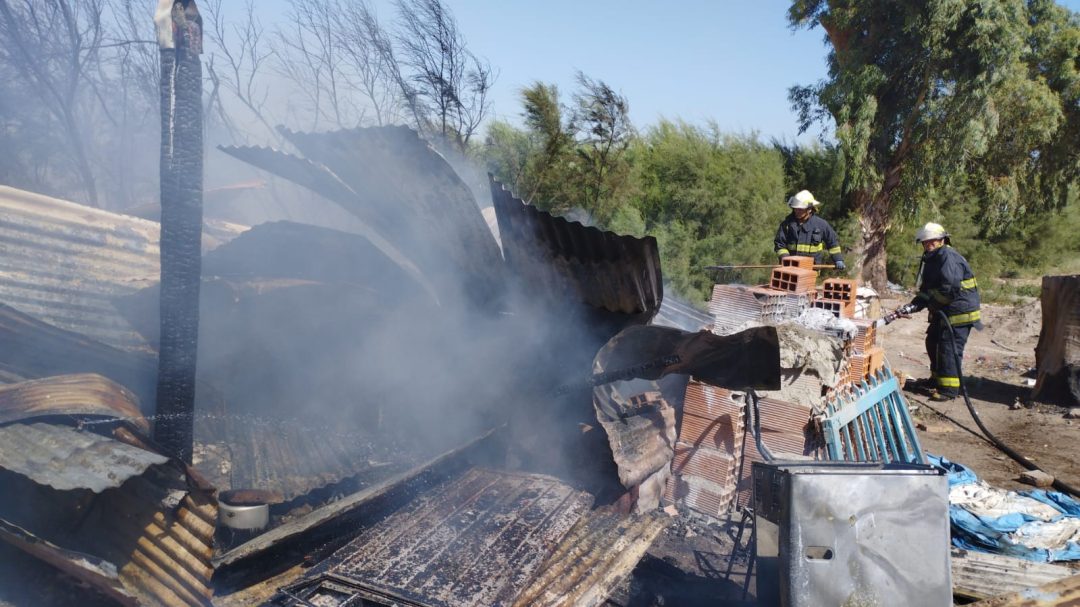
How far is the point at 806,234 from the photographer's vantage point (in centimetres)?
755

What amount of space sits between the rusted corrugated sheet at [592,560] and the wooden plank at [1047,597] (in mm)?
1582

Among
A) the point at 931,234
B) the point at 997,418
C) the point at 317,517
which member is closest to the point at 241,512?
the point at 317,517

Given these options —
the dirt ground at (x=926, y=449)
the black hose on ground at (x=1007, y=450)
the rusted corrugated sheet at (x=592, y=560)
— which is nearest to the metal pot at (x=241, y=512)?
the dirt ground at (x=926, y=449)

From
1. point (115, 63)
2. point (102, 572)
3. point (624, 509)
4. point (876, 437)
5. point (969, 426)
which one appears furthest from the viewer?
point (115, 63)

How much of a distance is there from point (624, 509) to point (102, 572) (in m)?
2.68

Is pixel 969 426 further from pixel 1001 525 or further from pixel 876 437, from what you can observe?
pixel 1001 525

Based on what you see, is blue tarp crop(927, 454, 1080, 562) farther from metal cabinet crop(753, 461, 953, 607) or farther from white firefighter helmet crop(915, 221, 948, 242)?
white firefighter helmet crop(915, 221, 948, 242)

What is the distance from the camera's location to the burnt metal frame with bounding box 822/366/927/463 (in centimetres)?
444

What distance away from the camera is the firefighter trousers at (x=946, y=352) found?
7215 mm

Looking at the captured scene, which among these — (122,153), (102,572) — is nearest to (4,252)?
(102,572)

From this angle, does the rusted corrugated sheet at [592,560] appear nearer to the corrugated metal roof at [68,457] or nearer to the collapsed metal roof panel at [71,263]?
the corrugated metal roof at [68,457]

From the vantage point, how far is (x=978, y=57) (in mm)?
13148

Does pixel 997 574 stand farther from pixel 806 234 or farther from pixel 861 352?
pixel 806 234

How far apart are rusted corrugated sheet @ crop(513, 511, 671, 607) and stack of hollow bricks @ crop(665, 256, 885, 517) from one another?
482 millimetres
